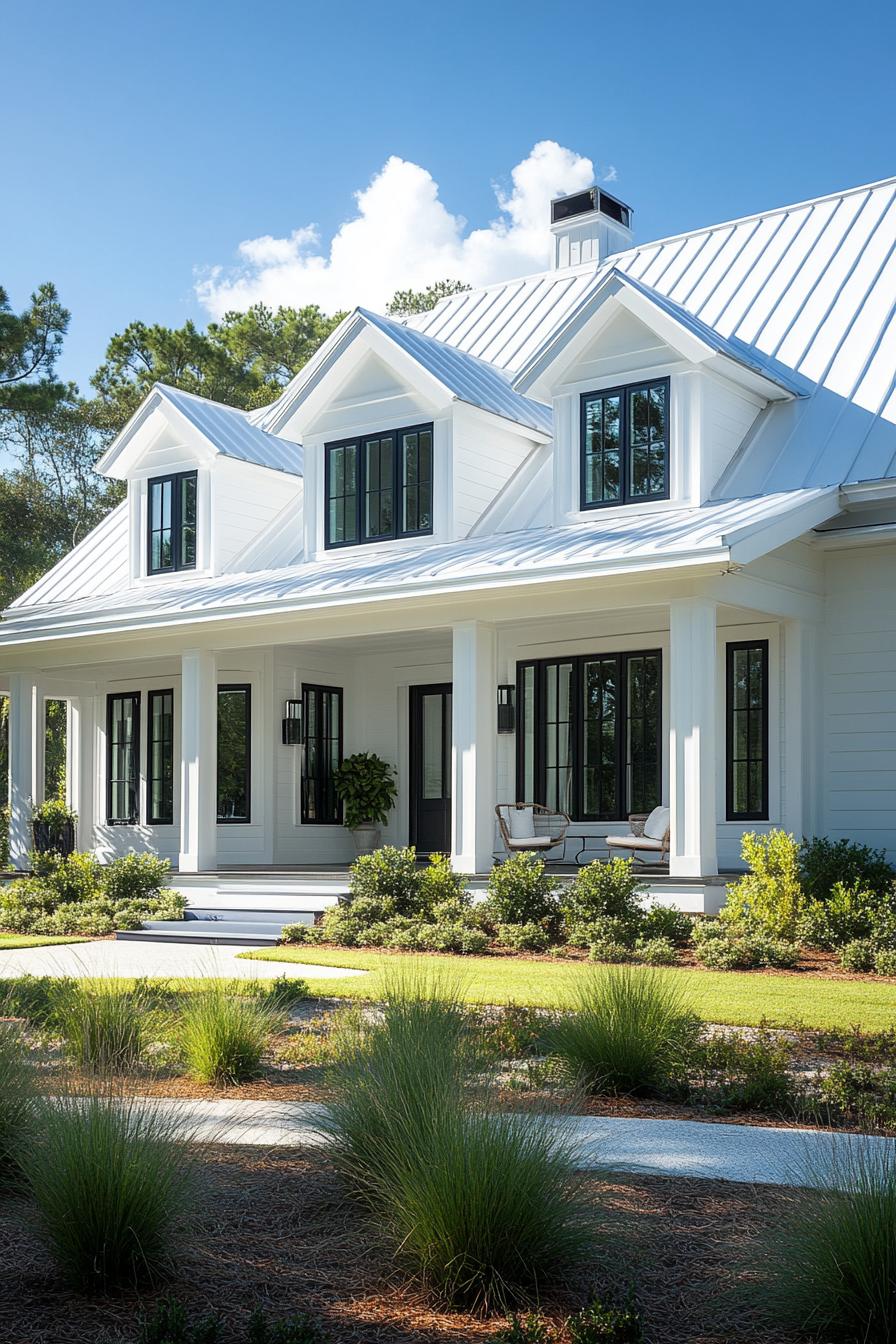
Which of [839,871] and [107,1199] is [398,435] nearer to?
[839,871]

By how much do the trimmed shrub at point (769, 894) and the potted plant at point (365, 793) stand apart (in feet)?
23.7

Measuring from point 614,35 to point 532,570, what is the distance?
9645 mm

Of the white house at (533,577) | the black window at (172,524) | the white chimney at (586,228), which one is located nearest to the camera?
the white house at (533,577)

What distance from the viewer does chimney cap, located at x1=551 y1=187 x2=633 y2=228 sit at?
21.7m

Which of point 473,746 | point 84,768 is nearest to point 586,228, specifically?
point 473,746

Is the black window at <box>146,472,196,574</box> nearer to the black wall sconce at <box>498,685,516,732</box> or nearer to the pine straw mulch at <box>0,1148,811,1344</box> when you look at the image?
the black wall sconce at <box>498,685,516,732</box>

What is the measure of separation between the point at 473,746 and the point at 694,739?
2.53 meters

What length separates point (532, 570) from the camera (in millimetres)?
13133

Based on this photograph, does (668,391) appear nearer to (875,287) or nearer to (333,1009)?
(875,287)

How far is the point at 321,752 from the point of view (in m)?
19.2

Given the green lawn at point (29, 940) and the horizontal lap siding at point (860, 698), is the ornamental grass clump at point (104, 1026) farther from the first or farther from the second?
the horizontal lap siding at point (860, 698)

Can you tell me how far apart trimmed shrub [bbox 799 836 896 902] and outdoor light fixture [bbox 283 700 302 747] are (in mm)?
7949

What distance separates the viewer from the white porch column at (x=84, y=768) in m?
20.4

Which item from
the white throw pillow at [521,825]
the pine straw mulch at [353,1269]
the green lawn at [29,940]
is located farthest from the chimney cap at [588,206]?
the pine straw mulch at [353,1269]
